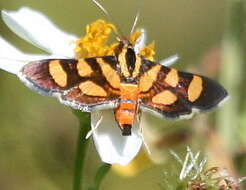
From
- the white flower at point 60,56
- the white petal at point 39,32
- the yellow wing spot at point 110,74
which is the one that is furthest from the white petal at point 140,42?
the yellow wing spot at point 110,74

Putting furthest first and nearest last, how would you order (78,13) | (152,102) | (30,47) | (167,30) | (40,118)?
(167,30) < (78,13) < (30,47) < (40,118) < (152,102)

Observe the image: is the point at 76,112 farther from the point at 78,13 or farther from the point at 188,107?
the point at 78,13

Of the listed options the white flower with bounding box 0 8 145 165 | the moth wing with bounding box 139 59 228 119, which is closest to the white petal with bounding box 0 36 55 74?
the white flower with bounding box 0 8 145 165

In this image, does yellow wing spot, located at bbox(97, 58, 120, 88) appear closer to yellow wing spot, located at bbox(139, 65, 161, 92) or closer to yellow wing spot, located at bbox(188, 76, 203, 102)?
yellow wing spot, located at bbox(139, 65, 161, 92)

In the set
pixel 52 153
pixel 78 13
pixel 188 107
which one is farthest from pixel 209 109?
pixel 78 13

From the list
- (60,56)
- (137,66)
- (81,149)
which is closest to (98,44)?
(60,56)

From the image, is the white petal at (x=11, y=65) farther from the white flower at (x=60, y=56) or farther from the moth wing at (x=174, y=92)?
the moth wing at (x=174, y=92)

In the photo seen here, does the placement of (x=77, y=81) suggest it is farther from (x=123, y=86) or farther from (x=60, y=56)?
(x=60, y=56)
